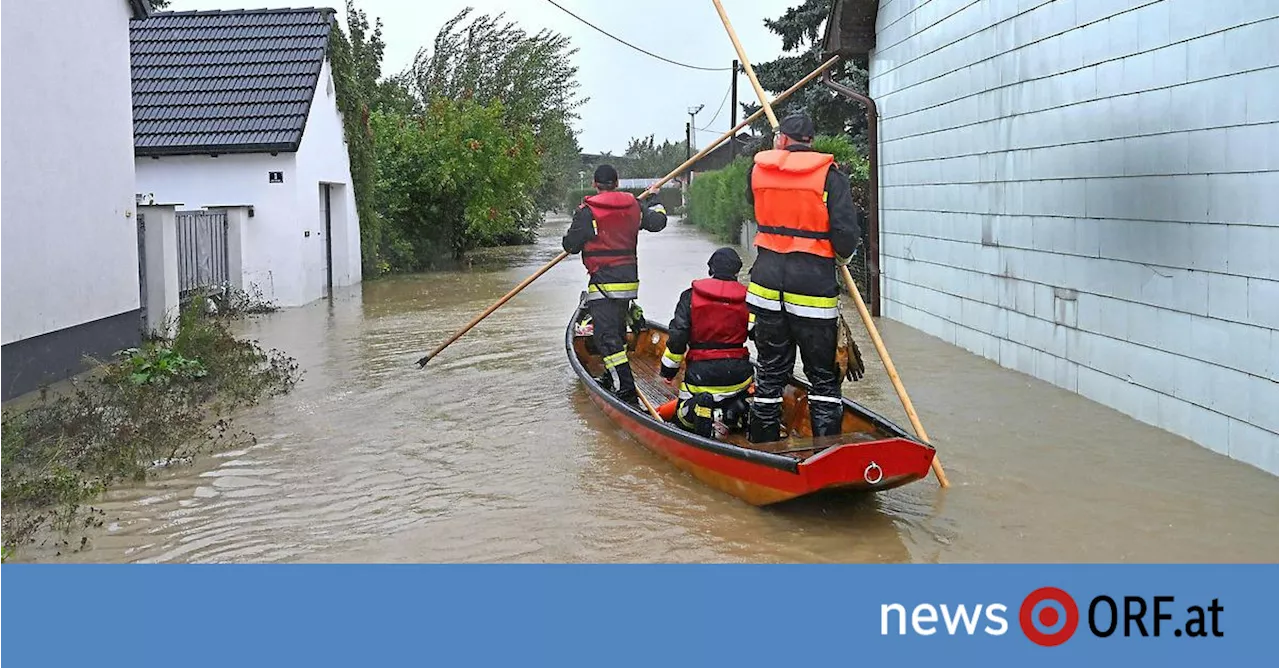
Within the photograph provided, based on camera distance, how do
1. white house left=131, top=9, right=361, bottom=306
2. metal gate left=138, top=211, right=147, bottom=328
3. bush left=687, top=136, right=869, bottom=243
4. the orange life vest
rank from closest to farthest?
the orange life vest → metal gate left=138, top=211, right=147, bottom=328 → white house left=131, top=9, right=361, bottom=306 → bush left=687, top=136, right=869, bottom=243

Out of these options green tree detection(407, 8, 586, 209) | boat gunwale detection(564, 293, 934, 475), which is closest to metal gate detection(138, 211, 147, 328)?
boat gunwale detection(564, 293, 934, 475)

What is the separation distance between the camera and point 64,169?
11992 millimetres

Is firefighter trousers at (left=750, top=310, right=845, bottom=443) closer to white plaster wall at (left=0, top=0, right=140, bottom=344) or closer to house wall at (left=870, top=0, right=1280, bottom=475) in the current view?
house wall at (left=870, top=0, right=1280, bottom=475)

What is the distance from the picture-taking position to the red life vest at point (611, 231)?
1019cm

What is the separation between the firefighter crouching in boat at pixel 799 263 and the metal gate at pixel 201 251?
38.9 ft

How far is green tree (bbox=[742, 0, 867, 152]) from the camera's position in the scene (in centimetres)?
3044

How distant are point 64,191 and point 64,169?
210mm

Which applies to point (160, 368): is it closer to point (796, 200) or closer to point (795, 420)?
point (795, 420)

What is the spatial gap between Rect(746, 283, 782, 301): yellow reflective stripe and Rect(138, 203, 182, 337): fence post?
29.9 ft

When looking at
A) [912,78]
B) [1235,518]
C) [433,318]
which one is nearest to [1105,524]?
[1235,518]

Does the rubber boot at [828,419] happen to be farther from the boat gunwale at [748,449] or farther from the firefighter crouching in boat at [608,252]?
the firefighter crouching in boat at [608,252]

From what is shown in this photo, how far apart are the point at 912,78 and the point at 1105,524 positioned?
923cm

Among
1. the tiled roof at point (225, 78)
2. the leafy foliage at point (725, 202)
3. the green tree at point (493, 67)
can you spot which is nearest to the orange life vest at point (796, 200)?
the tiled roof at point (225, 78)

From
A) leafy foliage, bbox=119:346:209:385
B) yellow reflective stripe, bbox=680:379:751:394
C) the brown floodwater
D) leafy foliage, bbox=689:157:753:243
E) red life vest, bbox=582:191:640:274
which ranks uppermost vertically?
leafy foliage, bbox=689:157:753:243
